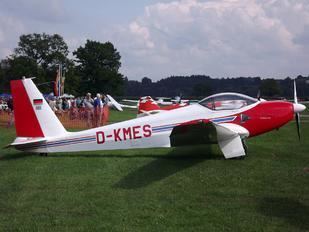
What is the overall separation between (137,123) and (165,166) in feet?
4.89

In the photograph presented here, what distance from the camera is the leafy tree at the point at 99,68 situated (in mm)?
77562

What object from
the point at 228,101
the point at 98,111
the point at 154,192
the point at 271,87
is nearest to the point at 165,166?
the point at 154,192

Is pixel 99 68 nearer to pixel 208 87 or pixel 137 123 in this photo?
pixel 208 87

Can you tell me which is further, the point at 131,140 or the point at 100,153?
the point at 100,153

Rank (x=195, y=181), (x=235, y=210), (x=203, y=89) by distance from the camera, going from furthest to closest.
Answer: (x=203, y=89)
(x=195, y=181)
(x=235, y=210)

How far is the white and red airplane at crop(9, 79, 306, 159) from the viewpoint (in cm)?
916

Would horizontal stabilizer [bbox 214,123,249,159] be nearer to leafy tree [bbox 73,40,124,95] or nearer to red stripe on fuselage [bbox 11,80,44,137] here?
red stripe on fuselage [bbox 11,80,44,137]

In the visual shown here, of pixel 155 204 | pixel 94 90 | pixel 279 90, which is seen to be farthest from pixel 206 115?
pixel 94 90

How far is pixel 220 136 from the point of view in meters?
8.47

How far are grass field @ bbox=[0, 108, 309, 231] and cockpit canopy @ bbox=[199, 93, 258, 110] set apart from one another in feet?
4.10

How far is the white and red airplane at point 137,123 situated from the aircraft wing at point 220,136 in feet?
0.21

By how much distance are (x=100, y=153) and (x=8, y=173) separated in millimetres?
2911

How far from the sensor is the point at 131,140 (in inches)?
368

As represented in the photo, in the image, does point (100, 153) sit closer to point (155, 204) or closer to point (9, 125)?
point (155, 204)
